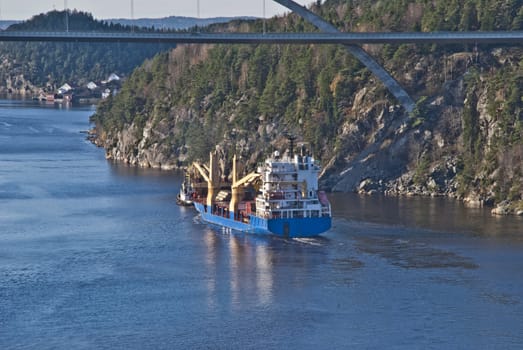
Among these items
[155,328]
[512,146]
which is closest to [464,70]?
[512,146]

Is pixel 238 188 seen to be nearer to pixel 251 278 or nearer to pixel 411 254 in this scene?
pixel 411 254

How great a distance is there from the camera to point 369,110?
223ft

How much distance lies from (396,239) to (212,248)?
21.4 ft

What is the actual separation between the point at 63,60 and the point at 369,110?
4550 inches

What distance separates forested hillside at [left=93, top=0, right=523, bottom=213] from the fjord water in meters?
2.92

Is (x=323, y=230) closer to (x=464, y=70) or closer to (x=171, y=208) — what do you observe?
(x=171, y=208)

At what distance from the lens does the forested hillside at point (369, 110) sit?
203ft

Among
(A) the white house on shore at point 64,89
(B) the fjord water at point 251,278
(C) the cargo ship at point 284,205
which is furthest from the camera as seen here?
(A) the white house on shore at point 64,89

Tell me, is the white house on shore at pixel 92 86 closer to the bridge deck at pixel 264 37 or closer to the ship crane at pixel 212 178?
the bridge deck at pixel 264 37

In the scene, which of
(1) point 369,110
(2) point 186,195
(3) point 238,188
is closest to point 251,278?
(3) point 238,188

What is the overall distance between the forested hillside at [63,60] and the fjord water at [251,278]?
109 metres

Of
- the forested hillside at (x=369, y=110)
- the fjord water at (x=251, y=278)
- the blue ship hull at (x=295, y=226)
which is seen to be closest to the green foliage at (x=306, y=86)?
the forested hillside at (x=369, y=110)

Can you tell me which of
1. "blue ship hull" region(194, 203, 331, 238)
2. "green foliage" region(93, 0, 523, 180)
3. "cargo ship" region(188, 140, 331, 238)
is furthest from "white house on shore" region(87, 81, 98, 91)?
"blue ship hull" region(194, 203, 331, 238)

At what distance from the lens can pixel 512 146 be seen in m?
59.4
